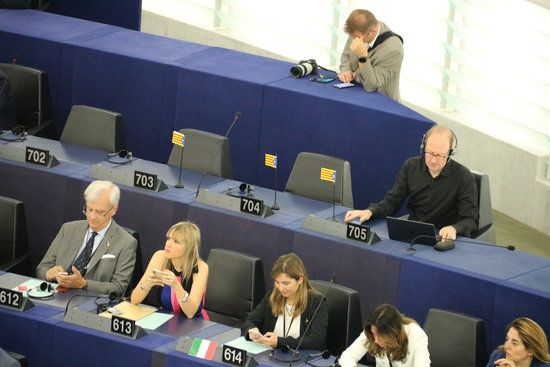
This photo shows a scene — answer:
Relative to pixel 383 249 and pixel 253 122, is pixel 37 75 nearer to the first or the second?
pixel 253 122

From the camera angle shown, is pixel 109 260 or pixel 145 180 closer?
pixel 109 260

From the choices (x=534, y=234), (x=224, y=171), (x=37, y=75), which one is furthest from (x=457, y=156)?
(x=37, y=75)

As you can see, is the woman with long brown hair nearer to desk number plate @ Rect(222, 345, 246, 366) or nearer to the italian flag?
desk number plate @ Rect(222, 345, 246, 366)

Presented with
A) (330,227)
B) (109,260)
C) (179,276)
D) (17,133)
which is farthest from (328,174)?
(17,133)

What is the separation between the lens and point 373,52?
23.8 ft

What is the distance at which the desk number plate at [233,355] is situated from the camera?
4715 mm

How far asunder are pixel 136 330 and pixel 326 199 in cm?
198

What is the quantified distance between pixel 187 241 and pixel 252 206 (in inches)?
29.8

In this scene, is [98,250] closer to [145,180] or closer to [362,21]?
[145,180]

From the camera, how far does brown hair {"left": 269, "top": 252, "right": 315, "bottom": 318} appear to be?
5.17 metres

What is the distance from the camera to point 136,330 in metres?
4.97

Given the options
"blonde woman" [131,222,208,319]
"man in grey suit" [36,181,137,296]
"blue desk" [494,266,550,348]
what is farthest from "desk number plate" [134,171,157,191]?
"blue desk" [494,266,550,348]

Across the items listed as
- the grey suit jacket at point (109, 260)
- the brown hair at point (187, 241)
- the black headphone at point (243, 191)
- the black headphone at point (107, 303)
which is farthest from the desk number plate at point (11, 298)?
the black headphone at point (243, 191)

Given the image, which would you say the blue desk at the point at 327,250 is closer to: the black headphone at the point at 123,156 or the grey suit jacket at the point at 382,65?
the black headphone at the point at 123,156
